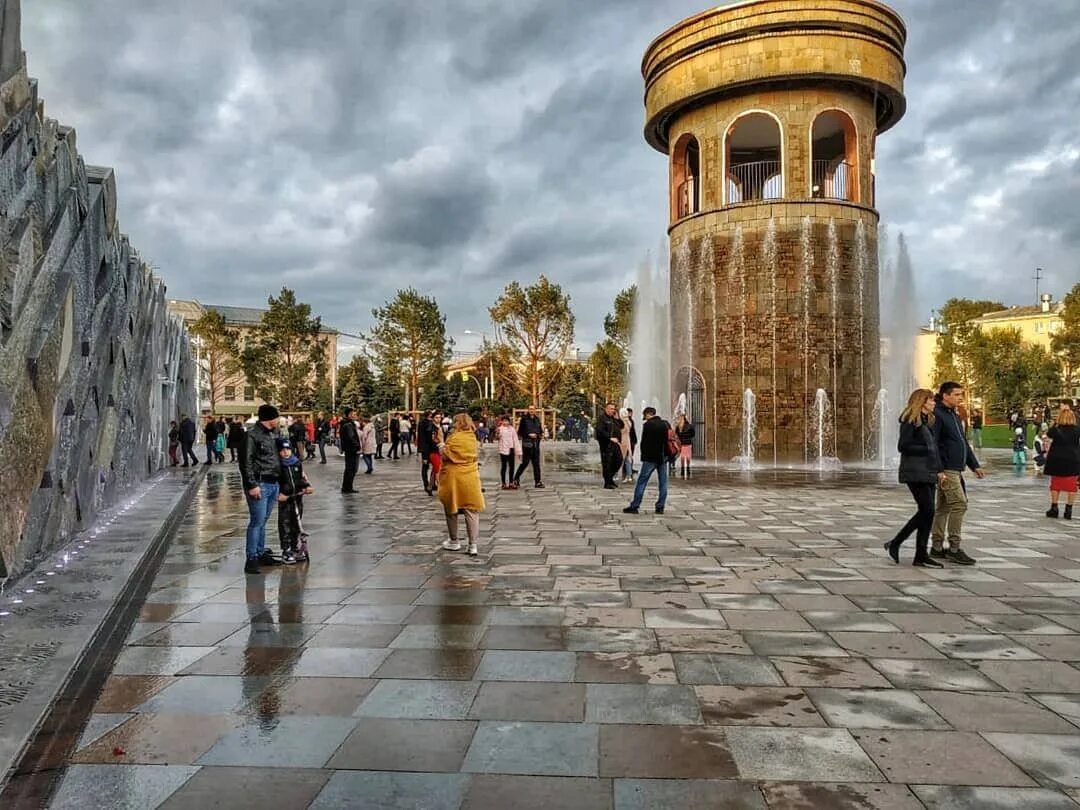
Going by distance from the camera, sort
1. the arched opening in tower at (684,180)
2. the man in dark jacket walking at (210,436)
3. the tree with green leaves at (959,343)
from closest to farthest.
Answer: the arched opening in tower at (684,180) < the man in dark jacket walking at (210,436) < the tree with green leaves at (959,343)

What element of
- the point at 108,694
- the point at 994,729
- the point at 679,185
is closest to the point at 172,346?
the point at 679,185

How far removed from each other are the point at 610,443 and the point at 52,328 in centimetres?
1106

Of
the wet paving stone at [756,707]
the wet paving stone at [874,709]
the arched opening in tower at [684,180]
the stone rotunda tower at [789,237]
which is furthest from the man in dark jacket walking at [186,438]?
the wet paving stone at [874,709]

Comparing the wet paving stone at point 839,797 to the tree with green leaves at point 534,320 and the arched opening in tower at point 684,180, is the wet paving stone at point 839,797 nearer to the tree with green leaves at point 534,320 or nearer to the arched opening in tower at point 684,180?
the arched opening in tower at point 684,180

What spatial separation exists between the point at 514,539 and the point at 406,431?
80.0 ft

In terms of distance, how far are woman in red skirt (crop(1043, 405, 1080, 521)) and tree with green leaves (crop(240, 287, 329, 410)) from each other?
49.1 m

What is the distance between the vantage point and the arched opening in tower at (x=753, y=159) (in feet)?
80.9

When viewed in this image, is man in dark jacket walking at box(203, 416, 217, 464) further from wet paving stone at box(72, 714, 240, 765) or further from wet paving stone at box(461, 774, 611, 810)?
wet paving stone at box(461, 774, 611, 810)

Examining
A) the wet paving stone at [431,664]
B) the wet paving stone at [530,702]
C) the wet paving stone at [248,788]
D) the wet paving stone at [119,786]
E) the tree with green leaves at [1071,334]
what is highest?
the tree with green leaves at [1071,334]

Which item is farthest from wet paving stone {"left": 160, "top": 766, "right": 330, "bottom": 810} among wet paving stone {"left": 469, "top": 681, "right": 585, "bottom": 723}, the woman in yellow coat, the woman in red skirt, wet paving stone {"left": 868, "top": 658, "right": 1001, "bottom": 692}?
the woman in red skirt

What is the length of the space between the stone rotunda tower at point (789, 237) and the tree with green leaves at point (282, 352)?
3772 centimetres

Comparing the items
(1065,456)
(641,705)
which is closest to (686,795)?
(641,705)

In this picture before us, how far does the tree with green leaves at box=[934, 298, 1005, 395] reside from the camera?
60938 millimetres

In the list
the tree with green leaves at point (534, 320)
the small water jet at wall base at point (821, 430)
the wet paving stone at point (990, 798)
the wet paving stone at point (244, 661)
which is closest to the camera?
the wet paving stone at point (990, 798)
